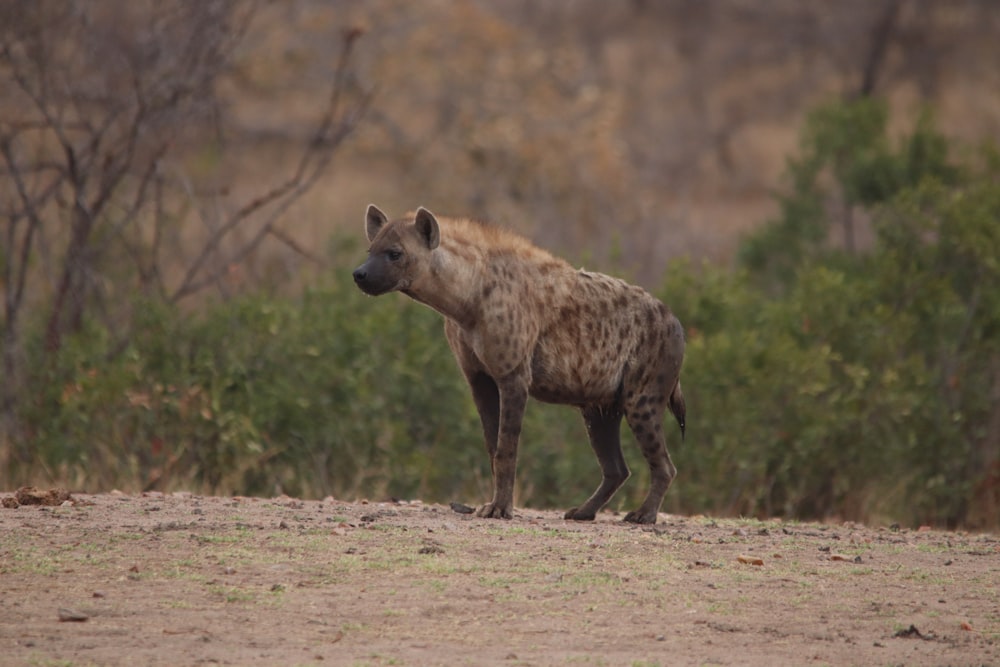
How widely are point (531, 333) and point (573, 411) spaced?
392 centimetres

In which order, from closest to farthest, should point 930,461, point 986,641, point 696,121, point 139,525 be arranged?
point 986,641, point 139,525, point 930,461, point 696,121

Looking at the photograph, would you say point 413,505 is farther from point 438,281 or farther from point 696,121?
point 696,121

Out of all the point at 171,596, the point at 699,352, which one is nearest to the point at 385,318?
the point at 699,352

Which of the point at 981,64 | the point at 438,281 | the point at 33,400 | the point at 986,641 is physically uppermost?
the point at 981,64

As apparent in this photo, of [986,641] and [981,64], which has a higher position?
[981,64]

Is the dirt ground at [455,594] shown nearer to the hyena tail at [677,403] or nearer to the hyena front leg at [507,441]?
the hyena front leg at [507,441]

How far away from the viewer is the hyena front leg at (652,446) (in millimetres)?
7035

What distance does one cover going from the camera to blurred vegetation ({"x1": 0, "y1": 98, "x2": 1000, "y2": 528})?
988cm

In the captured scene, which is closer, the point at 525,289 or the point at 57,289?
the point at 525,289

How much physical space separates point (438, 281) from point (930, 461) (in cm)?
542

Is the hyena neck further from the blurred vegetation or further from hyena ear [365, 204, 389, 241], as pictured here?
the blurred vegetation

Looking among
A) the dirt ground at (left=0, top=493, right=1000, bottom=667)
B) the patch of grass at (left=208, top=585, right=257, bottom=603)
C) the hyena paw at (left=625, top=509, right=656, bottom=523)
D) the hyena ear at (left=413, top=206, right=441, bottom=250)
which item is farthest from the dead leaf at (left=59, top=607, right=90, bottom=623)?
the hyena paw at (left=625, top=509, right=656, bottom=523)

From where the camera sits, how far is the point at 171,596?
5031mm

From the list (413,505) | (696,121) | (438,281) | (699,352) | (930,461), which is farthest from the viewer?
(696,121)
